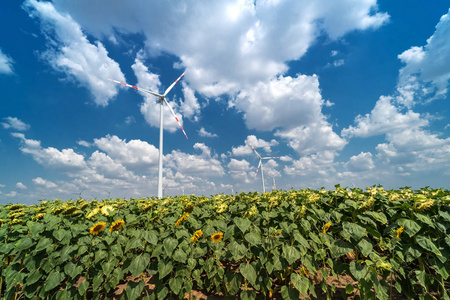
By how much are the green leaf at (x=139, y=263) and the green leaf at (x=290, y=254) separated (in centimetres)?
279

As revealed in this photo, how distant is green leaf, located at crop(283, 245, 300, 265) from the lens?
15.3 feet

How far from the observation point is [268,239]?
200 inches

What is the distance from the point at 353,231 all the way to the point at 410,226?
1066 millimetres

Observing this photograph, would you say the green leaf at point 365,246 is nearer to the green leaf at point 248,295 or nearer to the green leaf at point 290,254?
the green leaf at point 290,254

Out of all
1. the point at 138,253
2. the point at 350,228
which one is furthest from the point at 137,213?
the point at 350,228

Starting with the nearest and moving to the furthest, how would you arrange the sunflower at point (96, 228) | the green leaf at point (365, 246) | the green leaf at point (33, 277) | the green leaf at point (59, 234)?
1. the green leaf at point (365, 246)
2. the sunflower at point (96, 228)
3. the green leaf at point (59, 234)
4. the green leaf at point (33, 277)

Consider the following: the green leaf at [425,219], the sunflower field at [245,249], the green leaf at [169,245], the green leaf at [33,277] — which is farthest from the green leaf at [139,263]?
the green leaf at [425,219]

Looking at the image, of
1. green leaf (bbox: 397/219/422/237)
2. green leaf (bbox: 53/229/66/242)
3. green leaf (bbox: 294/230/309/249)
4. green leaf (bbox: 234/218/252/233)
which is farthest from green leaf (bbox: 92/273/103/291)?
green leaf (bbox: 397/219/422/237)

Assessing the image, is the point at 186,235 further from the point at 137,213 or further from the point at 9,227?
the point at 9,227

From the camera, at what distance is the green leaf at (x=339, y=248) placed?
473 centimetres

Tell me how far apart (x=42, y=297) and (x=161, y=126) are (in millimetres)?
23305

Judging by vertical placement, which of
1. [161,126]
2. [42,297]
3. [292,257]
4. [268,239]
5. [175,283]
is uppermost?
→ [161,126]

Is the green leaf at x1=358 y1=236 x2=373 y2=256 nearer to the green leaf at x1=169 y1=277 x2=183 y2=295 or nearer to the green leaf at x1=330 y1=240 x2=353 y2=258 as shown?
the green leaf at x1=330 y1=240 x2=353 y2=258

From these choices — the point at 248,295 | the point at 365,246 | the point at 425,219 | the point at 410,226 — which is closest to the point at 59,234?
the point at 248,295
